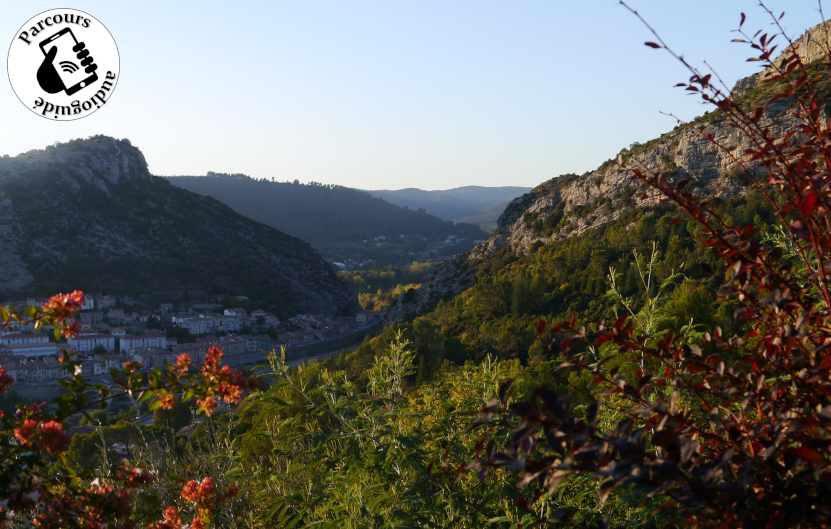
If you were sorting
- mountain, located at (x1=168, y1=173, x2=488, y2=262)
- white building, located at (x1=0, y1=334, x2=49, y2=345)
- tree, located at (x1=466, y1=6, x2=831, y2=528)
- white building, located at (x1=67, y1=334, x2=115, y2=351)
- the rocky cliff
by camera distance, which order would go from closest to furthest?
1. tree, located at (x1=466, y1=6, x2=831, y2=528)
2. the rocky cliff
3. white building, located at (x1=0, y1=334, x2=49, y2=345)
4. white building, located at (x1=67, y1=334, x2=115, y2=351)
5. mountain, located at (x1=168, y1=173, x2=488, y2=262)

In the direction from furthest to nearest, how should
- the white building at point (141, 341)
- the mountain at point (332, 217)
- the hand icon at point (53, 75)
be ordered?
the mountain at point (332, 217)
the white building at point (141, 341)
the hand icon at point (53, 75)

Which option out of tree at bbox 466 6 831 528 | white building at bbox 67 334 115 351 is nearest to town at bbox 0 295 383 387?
white building at bbox 67 334 115 351

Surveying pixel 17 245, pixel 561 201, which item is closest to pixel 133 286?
pixel 17 245

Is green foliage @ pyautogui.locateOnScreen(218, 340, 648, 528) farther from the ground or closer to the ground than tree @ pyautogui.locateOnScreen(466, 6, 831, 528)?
closer to the ground

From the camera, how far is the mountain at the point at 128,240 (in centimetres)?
3956

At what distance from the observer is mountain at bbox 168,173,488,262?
3915 inches

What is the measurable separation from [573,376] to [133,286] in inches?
1712

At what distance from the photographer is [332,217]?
11019cm

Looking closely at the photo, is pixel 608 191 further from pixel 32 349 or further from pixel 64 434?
pixel 32 349

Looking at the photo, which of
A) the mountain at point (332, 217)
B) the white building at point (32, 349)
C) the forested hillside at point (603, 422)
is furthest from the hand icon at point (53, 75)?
the mountain at point (332, 217)

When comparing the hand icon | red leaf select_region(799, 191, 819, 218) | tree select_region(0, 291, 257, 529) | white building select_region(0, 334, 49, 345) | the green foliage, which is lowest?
white building select_region(0, 334, 49, 345)

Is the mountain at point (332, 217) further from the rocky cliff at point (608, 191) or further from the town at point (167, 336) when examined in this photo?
the rocky cliff at point (608, 191)

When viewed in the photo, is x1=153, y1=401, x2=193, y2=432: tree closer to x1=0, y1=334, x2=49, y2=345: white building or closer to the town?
the town

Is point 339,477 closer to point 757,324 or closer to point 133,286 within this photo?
point 757,324
